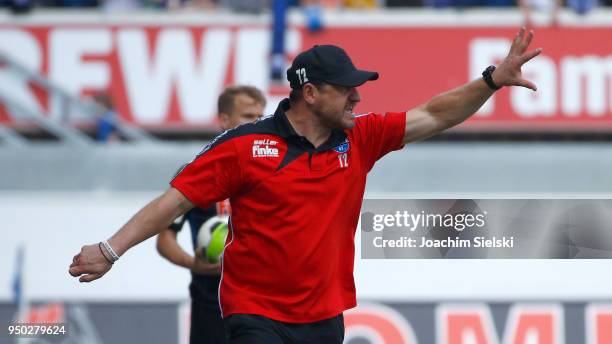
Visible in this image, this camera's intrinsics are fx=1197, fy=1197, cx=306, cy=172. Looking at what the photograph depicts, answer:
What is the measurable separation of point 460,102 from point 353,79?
0.52 m

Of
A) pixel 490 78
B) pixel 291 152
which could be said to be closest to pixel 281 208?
pixel 291 152

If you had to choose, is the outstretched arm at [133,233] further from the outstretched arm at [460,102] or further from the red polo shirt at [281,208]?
the outstretched arm at [460,102]

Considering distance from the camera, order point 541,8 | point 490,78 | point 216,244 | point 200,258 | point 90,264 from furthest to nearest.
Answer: point 541,8 → point 200,258 → point 216,244 → point 490,78 → point 90,264

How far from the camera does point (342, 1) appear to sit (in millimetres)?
14188

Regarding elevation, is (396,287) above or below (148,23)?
below

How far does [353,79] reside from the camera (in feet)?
16.3

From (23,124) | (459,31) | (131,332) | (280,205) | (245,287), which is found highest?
(459,31)

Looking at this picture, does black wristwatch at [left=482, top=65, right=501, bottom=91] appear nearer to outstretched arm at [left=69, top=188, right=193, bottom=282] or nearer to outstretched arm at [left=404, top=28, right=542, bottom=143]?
outstretched arm at [left=404, top=28, right=542, bottom=143]

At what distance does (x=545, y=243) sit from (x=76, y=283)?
3.42 metres

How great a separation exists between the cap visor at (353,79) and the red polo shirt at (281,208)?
0.27 meters

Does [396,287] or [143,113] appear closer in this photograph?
[396,287]

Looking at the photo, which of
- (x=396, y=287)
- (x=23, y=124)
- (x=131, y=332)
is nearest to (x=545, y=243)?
(x=396, y=287)

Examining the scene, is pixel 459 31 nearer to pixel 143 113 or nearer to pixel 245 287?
pixel 143 113

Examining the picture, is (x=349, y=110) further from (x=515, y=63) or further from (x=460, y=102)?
(x=515, y=63)
